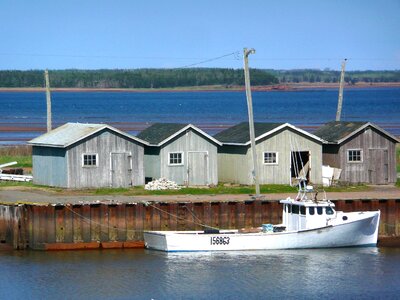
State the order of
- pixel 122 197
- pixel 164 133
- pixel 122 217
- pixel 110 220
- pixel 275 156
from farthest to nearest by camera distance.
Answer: pixel 275 156
pixel 164 133
pixel 122 197
pixel 122 217
pixel 110 220

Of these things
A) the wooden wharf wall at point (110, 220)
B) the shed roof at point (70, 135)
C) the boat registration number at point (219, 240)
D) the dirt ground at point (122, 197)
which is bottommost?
the boat registration number at point (219, 240)

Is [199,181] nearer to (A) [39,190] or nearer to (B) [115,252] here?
(A) [39,190]

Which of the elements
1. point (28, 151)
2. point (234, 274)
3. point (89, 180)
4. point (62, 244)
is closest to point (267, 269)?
point (234, 274)

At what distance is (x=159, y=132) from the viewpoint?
2611 inches

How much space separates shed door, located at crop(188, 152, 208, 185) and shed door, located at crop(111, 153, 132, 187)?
3.53 meters

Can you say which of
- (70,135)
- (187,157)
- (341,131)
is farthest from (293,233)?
(341,131)

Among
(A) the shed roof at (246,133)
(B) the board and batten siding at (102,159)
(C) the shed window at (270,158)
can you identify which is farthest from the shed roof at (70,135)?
(C) the shed window at (270,158)

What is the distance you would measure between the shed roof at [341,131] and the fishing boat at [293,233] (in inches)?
526

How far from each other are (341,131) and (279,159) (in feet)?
14.4

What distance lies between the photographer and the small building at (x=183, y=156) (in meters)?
64.4

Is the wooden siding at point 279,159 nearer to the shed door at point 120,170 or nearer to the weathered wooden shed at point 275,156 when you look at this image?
the weathered wooden shed at point 275,156

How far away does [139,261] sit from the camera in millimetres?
50750

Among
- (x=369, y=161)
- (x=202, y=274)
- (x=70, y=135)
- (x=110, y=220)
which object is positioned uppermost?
(x=70, y=135)

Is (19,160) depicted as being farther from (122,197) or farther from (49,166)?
(122,197)
